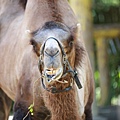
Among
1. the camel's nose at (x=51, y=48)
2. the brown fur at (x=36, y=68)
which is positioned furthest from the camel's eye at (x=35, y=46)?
the camel's nose at (x=51, y=48)

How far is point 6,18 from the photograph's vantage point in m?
5.63

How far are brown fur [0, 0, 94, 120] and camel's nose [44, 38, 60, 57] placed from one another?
A: 12cm

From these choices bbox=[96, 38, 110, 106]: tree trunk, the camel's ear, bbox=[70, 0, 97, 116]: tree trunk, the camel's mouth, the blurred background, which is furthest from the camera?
bbox=[96, 38, 110, 106]: tree trunk

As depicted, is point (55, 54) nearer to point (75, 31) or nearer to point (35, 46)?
point (35, 46)

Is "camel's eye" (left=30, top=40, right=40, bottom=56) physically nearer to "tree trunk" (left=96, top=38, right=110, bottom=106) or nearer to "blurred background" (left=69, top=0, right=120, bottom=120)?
"blurred background" (left=69, top=0, right=120, bottom=120)

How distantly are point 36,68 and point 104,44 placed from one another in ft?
21.1

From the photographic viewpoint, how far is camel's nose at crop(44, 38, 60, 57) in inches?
165

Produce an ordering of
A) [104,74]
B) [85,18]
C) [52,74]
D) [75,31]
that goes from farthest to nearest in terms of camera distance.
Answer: [104,74], [85,18], [75,31], [52,74]

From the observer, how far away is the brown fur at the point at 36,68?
14.6 feet

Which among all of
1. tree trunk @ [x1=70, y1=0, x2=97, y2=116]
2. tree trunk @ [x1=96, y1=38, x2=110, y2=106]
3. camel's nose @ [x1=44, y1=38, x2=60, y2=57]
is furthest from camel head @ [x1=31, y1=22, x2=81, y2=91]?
tree trunk @ [x1=96, y1=38, x2=110, y2=106]

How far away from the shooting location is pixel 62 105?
442 cm

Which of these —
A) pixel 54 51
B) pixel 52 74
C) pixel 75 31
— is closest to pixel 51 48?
pixel 54 51

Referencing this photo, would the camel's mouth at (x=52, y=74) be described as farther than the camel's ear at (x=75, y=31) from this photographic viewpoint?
No

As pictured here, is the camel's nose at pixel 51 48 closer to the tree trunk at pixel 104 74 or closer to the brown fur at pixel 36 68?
the brown fur at pixel 36 68
